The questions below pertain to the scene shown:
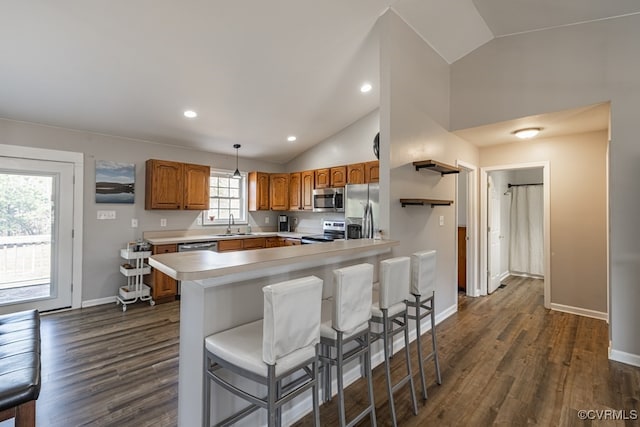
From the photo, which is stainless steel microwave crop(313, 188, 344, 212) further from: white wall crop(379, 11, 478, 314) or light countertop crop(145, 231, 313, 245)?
white wall crop(379, 11, 478, 314)

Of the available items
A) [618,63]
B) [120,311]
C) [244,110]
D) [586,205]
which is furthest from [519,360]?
[120,311]

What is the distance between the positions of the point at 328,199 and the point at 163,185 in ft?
8.49

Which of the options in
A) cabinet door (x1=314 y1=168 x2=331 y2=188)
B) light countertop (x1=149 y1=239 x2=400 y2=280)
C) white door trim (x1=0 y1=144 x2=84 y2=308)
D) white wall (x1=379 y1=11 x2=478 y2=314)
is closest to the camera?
light countertop (x1=149 y1=239 x2=400 y2=280)

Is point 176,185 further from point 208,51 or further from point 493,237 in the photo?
point 493,237

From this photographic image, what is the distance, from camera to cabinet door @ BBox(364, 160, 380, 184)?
15.0 ft

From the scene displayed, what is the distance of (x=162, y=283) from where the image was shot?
13.9ft

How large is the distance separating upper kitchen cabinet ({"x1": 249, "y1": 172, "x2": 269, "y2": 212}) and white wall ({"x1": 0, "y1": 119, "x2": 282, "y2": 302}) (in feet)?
4.99

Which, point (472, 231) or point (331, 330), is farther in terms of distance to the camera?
point (472, 231)

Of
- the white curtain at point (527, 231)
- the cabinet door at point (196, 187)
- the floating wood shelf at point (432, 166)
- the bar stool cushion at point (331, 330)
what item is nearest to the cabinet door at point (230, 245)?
the cabinet door at point (196, 187)

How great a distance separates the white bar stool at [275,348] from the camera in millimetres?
1280

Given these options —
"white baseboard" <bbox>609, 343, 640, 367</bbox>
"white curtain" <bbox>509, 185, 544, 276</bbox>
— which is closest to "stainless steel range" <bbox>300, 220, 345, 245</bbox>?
"white baseboard" <bbox>609, 343, 640, 367</bbox>

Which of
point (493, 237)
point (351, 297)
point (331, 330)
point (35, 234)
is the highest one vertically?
point (35, 234)

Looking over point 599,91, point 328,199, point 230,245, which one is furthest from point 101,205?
point 599,91

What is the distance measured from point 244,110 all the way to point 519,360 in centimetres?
418
